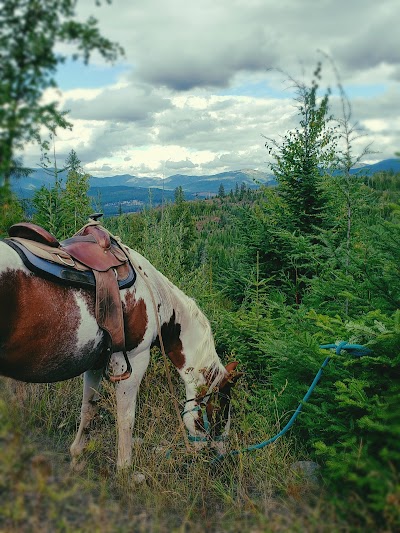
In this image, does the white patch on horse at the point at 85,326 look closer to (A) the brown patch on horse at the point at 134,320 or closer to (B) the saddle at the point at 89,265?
(B) the saddle at the point at 89,265

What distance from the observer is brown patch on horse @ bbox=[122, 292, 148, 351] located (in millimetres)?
3133

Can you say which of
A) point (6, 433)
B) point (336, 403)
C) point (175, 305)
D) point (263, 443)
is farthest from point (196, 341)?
point (6, 433)

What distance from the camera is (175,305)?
3496 millimetres

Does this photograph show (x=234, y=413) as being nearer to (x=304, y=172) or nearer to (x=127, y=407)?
(x=127, y=407)

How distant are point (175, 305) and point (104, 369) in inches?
29.1

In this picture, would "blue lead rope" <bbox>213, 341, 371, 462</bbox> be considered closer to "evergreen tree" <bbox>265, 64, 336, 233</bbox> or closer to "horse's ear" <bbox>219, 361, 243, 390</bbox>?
"horse's ear" <bbox>219, 361, 243, 390</bbox>

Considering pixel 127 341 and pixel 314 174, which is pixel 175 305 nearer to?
pixel 127 341

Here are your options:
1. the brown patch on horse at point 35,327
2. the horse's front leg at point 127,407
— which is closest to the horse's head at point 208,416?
the horse's front leg at point 127,407

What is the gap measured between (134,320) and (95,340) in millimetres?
347

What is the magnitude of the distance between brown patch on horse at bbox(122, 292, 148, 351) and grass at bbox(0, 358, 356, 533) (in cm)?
75

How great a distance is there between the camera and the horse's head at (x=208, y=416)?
3275 millimetres

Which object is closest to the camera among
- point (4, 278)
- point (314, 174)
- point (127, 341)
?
point (4, 278)

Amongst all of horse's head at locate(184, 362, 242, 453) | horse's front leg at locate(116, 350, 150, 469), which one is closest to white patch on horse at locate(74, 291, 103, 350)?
horse's front leg at locate(116, 350, 150, 469)

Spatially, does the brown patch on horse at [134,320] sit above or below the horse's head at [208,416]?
above
